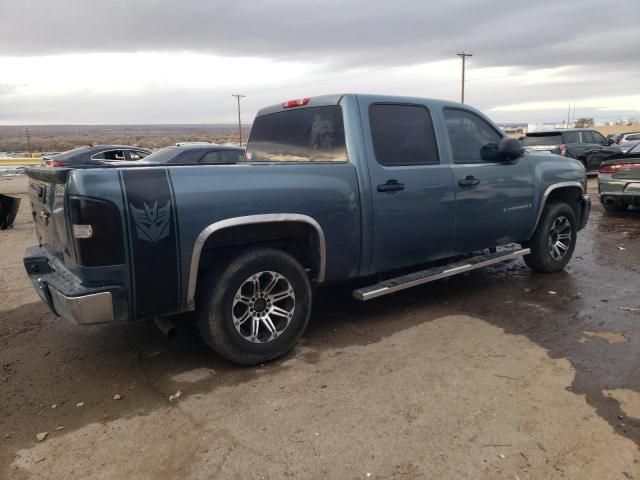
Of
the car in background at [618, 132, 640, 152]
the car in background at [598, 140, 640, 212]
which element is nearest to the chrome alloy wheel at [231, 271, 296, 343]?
the car in background at [598, 140, 640, 212]

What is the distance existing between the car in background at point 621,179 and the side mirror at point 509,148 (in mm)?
5862

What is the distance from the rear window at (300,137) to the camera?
424 cm

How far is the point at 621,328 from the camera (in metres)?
4.38

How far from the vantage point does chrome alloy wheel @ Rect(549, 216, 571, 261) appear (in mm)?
5992

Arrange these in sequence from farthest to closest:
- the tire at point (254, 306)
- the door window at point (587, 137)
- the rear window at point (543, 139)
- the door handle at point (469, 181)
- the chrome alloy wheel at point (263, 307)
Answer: the door window at point (587, 137) → the rear window at point (543, 139) → the door handle at point (469, 181) → the chrome alloy wheel at point (263, 307) → the tire at point (254, 306)

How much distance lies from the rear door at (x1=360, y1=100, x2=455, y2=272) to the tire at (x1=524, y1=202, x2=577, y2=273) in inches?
66.6

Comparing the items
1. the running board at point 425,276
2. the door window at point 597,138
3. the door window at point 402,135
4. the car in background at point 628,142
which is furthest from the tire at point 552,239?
the door window at point 597,138

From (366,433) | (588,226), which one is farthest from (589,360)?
(588,226)

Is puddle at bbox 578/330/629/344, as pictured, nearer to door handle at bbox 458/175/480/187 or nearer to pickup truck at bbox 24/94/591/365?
pickup truck at bbox 24/94/591/365

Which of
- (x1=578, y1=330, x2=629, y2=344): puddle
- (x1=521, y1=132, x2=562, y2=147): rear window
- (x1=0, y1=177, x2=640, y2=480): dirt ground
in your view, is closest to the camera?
(x1=0, y1=177, x2=640, y2=480): dirt ground

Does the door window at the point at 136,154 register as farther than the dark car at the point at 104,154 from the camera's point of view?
Yes

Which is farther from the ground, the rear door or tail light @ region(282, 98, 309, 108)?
tail light @ region(282, 98, 309, 108)

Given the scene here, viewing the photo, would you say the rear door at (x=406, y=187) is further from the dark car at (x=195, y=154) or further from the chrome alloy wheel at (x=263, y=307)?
the dark car at (x=195, y=154)

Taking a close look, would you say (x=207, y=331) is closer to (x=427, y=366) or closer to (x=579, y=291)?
(x=427, y=366)
